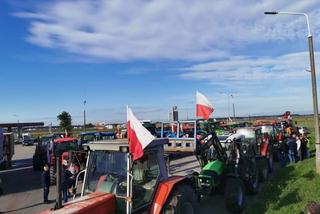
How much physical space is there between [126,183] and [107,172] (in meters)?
0.47

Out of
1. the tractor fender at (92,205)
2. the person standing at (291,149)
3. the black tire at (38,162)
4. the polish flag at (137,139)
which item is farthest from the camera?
the black tire at (38,162)

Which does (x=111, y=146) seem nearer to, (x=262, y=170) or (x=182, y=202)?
(x=182, y=202)

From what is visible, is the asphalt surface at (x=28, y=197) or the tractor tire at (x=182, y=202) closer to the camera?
the tractor tire at (x=182, y=202)

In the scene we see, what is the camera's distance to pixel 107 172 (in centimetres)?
696

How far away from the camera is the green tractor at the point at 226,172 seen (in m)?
10.6

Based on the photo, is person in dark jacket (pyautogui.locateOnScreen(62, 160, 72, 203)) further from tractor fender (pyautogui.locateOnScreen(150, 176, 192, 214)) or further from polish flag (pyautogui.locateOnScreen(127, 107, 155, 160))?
polish flag (pyautogui.locateOnScreen(127, 107, 155, 160))

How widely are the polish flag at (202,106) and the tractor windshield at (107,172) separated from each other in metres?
4.76

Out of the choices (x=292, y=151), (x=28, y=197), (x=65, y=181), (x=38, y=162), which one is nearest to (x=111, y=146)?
(x=65, y=181)

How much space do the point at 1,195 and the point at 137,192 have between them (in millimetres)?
10505

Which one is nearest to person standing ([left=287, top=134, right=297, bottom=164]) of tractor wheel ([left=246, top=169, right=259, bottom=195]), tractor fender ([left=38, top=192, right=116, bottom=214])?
tractor wheel ([left=246, top=169, right=259, bottom=195])

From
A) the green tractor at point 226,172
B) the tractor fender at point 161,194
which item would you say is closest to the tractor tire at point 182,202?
the tractor fender at point 161,194

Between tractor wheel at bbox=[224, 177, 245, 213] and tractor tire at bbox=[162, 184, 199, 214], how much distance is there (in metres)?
2.62

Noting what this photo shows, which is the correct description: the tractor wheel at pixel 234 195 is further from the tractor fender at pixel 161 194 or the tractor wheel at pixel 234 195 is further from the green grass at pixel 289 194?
the tractor fender at pixel 161 194

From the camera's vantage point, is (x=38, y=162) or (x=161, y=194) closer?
(x=161, y=194)
